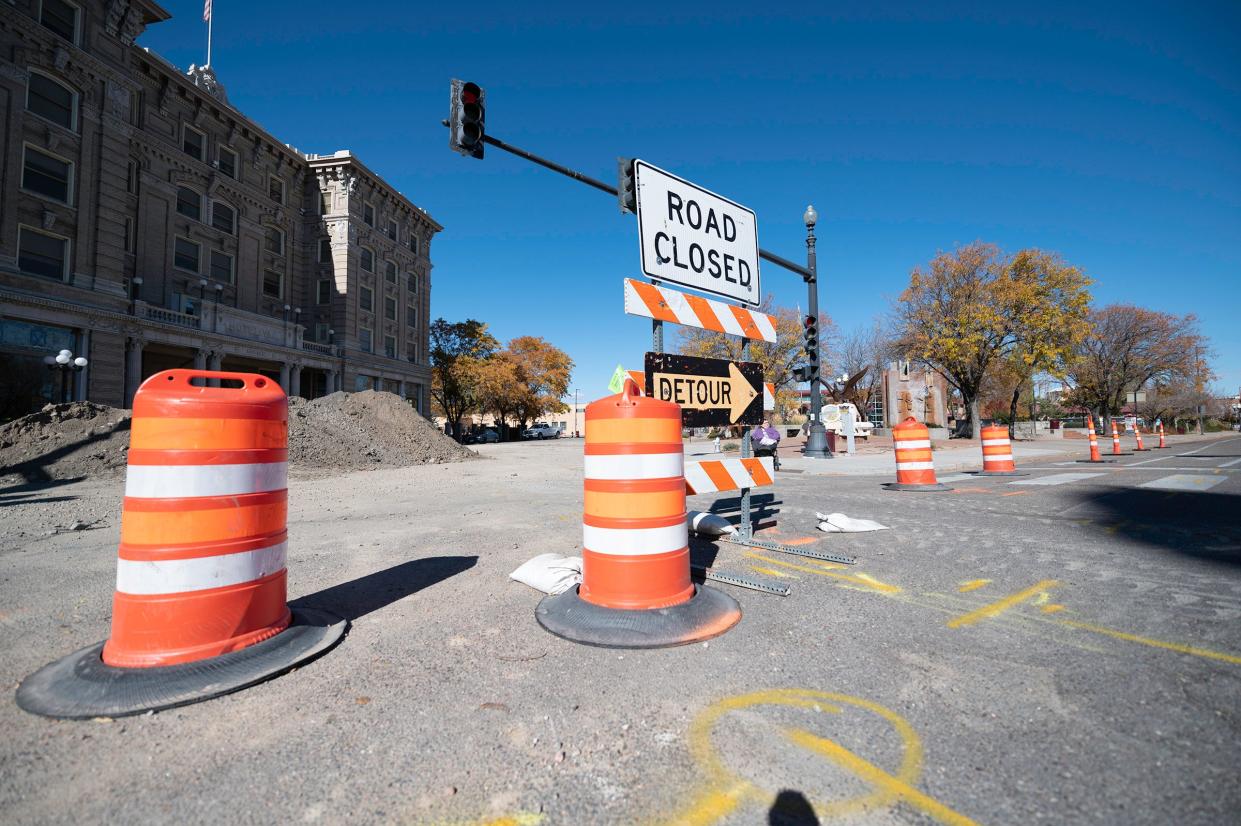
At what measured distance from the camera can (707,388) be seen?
520cm

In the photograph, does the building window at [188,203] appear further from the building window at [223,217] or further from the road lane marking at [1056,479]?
the road lane marking at [1056,479]

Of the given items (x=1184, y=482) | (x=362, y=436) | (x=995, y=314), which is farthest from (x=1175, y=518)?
(x=995, y=314)

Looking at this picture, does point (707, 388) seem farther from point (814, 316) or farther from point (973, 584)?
point (814, 316)

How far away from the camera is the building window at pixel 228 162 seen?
3441 cm

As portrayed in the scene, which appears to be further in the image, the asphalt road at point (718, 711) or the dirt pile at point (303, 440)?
the dirt pile at point (303, 440)

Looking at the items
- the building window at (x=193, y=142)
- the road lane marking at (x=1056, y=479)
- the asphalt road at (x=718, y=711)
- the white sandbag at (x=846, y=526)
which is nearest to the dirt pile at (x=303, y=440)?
the asphalt road at (x=718, y=711)

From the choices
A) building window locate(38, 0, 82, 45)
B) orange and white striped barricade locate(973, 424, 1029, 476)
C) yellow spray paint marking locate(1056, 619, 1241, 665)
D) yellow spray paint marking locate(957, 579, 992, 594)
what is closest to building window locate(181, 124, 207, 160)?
building window locate(38, 0, 82, 45)

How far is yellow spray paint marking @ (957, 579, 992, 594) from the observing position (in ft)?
12.8

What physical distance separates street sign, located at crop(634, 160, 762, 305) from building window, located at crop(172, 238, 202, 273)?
3661cm

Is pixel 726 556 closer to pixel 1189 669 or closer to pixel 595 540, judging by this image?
pixel 595 540

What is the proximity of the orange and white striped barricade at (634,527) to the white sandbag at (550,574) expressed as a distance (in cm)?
37

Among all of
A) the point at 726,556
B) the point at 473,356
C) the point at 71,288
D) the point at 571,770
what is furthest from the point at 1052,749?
the point at 473,356

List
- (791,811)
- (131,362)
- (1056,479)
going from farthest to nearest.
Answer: (131,362) → (1056,479) → (791,811)

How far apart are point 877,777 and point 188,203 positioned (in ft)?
139
